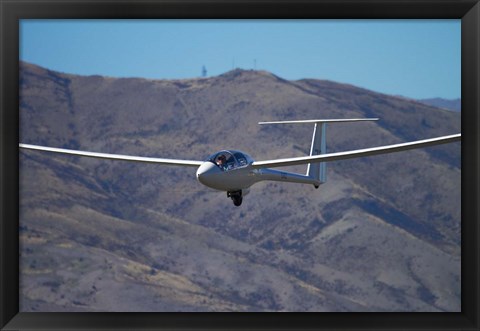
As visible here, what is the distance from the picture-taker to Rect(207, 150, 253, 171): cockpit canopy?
20.2 meters

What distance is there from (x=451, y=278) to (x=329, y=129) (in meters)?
34.9

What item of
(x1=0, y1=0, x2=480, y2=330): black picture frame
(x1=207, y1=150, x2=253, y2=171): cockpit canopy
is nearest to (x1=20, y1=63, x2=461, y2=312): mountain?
(x1=207, y1=150, x2=253, y2=171): cockpit canopy

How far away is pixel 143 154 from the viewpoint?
165 meters

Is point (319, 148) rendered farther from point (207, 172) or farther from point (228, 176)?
point (207, 172)

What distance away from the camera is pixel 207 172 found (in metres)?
20.0

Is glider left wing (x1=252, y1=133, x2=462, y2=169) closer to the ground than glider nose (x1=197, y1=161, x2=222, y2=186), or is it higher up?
higher up

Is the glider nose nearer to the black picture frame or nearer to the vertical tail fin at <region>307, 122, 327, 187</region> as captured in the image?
the black picture frame

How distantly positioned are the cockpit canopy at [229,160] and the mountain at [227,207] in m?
94.4

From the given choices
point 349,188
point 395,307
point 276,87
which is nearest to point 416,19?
point 395,307

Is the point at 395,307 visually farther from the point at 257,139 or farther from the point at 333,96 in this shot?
the point at 333,96

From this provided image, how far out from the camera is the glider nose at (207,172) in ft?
65.2

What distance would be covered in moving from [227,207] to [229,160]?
136481 mm

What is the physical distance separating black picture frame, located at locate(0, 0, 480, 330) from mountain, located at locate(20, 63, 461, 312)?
3965 inches

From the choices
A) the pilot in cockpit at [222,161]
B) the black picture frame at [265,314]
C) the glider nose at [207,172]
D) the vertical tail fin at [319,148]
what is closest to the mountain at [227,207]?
the vertical tail fin at [319,148]
